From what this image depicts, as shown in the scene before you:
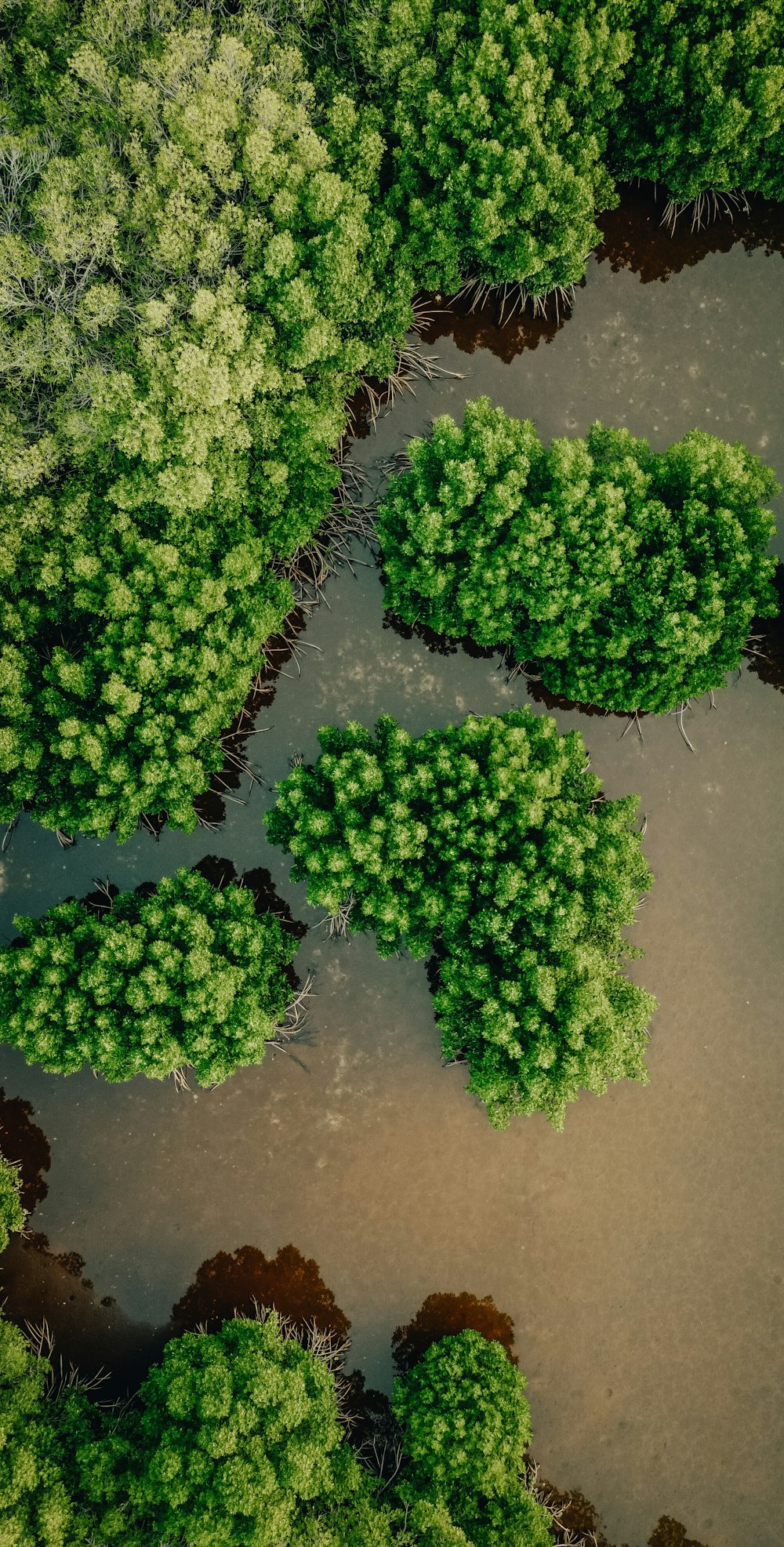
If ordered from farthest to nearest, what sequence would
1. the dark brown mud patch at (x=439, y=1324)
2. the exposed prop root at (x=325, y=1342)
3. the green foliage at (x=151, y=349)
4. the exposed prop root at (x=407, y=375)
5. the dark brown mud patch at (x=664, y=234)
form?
the dark brown mud patch at (x=664, y=234) → the dark brown mud patch at (x=439, y=1324) → the exposed prop root at (x=407, y=375) → the exposed prop root at (x=325, y=1342) → the green foliage at (x=151, y=349)

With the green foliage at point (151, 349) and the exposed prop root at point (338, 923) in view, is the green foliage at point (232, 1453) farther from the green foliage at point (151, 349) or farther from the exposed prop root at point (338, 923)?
the green foliage at point (151, 349)

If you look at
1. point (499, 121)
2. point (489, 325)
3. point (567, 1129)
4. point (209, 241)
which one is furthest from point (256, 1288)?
point (499, 121)

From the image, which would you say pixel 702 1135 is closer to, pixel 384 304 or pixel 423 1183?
pixel 423 1183

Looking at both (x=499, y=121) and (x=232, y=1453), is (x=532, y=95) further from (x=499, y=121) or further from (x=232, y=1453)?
(x=232, y=1453)

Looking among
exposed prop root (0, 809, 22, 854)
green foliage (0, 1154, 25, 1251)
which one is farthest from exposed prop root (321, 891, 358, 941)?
green foliage (0, 1154, 25, 1251)

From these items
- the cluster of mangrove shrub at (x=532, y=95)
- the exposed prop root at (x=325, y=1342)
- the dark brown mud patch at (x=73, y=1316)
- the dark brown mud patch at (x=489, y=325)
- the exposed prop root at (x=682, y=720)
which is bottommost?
the dark brown mud patch at (x=73, y=1316)

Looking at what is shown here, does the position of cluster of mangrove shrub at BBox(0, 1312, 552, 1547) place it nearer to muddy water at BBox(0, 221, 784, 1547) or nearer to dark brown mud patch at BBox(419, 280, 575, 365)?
muddy water at BBox(0, 221, 784, 1547)

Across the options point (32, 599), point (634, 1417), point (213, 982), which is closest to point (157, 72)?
point (32, 599)

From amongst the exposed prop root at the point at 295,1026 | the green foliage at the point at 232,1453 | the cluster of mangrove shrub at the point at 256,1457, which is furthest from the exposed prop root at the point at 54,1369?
the exposed prop root at the point at 295,1026
